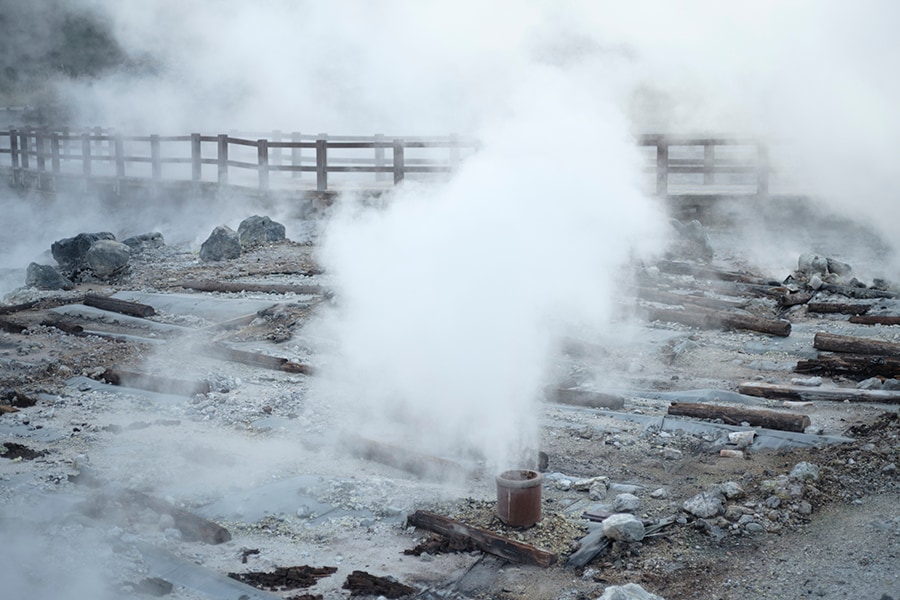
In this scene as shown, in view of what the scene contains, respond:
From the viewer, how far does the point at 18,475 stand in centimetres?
631

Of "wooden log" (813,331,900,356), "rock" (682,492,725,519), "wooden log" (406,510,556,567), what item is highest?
"wooden log" (813,331,900,356)

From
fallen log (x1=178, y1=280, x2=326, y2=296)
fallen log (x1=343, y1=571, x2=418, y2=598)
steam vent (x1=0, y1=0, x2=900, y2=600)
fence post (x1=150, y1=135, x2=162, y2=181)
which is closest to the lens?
fallen log (x1=343, y1=571, x2=418, y2=598)

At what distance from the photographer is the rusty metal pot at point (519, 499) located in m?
5.44

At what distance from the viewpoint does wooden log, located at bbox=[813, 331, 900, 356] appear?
891 cm

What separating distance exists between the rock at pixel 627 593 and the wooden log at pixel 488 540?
595 mm

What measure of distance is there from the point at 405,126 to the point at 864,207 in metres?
8.79

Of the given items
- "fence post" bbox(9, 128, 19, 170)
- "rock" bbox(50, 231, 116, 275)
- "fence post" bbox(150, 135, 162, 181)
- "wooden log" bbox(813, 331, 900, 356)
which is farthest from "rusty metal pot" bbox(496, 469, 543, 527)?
"fence post" bbox(9, 128, 19, 170)

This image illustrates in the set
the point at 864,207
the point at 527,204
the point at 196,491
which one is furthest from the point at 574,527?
the point at 864,207

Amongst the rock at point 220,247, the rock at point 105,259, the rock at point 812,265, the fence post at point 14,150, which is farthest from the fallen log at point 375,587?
the fence post at point 14,150

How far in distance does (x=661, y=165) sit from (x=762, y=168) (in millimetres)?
1896

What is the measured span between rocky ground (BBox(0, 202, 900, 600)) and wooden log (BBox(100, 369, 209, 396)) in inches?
4.5

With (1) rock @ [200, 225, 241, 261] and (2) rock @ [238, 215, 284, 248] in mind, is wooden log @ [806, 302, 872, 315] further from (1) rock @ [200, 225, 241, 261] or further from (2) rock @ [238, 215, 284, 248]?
(2) rock @ [238, 215, 284, 248]

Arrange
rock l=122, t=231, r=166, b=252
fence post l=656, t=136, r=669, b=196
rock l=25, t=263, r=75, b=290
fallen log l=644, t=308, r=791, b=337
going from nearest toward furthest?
fallen log l=644, t=308, r=791, b=337 → rock l=25, t=263, r=75, b=290 → rock l=122, t=231, r=166, b=252 → fence post l=656, t=136, r=669, b=196

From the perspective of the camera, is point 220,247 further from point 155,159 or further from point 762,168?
point 762,168
